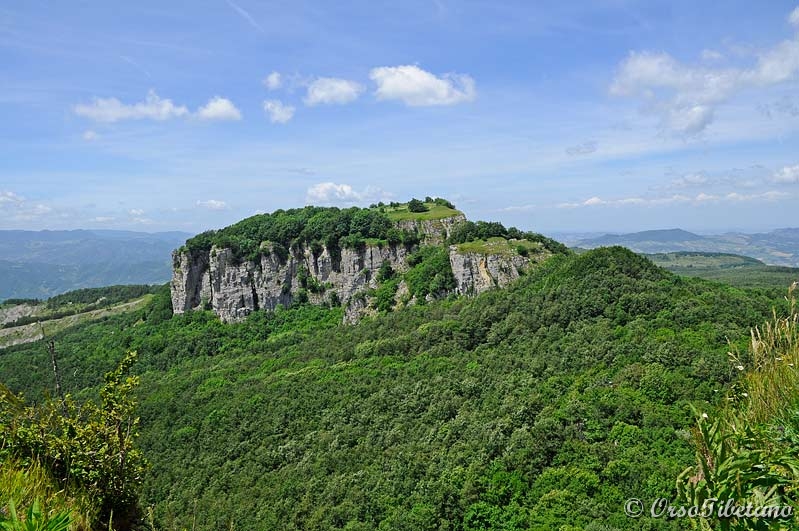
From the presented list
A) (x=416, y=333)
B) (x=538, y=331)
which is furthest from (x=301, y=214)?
(x=538, y=331)

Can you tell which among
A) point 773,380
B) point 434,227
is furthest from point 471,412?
point 434,227

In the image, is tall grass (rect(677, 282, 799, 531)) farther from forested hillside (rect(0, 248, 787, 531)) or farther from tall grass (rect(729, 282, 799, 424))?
forested hillside (rect(0, 248, 787, 531))

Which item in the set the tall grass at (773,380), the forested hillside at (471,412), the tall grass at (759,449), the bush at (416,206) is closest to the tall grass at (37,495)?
the tall grass at (759,449)

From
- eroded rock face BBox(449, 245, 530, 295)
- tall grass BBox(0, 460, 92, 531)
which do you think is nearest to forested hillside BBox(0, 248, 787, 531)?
eroded rock face BBox(449, 245, 530, 295)

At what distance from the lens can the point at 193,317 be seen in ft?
270

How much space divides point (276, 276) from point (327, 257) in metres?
9.91

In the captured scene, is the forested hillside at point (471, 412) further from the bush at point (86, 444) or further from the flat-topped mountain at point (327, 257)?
the bush at point (86, 444)

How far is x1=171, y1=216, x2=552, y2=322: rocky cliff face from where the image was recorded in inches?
2936

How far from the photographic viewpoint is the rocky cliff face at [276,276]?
74.6m

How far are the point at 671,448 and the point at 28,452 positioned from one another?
2538 cm

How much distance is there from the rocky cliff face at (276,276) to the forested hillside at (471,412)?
15064mm

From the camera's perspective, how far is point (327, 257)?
264ft

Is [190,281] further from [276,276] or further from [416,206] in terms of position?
[416,206]

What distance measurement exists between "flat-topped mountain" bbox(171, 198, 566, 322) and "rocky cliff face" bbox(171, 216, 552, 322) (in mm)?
163
